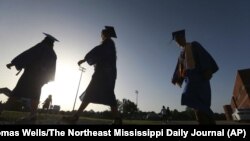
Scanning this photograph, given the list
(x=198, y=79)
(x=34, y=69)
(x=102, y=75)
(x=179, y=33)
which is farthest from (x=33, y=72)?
(x=198, y=79)

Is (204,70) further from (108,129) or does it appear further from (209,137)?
(108,129)

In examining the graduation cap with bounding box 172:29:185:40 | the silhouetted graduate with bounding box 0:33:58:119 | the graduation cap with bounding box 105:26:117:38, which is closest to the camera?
the graduation cap with bounding box 172:29:185:40

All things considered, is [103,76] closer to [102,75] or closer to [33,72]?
[102,75]

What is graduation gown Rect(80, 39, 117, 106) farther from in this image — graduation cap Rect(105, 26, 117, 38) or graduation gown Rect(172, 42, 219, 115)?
graduation gown Rect(172, 42, 219, 115)

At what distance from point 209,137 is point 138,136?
3.31 feet

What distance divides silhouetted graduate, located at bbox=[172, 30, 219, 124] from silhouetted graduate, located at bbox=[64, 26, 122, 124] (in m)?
1.99

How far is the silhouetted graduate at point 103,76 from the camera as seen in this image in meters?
5.55

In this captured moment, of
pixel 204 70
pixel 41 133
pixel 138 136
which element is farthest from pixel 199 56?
pixel 41 133

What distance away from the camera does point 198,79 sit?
14.5 ft

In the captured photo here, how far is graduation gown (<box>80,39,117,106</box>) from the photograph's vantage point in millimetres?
5582

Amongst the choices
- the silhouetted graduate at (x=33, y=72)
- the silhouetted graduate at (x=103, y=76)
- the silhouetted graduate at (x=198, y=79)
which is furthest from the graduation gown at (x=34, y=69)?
the silhouetted graduate at (x=198, y=79)

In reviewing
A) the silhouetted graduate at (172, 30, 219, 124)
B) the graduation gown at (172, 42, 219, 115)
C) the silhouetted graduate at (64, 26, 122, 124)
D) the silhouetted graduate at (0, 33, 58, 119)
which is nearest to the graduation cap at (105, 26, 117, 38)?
the silhouetted graduate at (64, 26, 122, 124)

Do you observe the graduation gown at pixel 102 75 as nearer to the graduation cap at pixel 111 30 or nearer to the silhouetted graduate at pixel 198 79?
the graduation cap at pixel 111 30

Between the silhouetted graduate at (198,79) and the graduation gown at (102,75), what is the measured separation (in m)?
2.01
